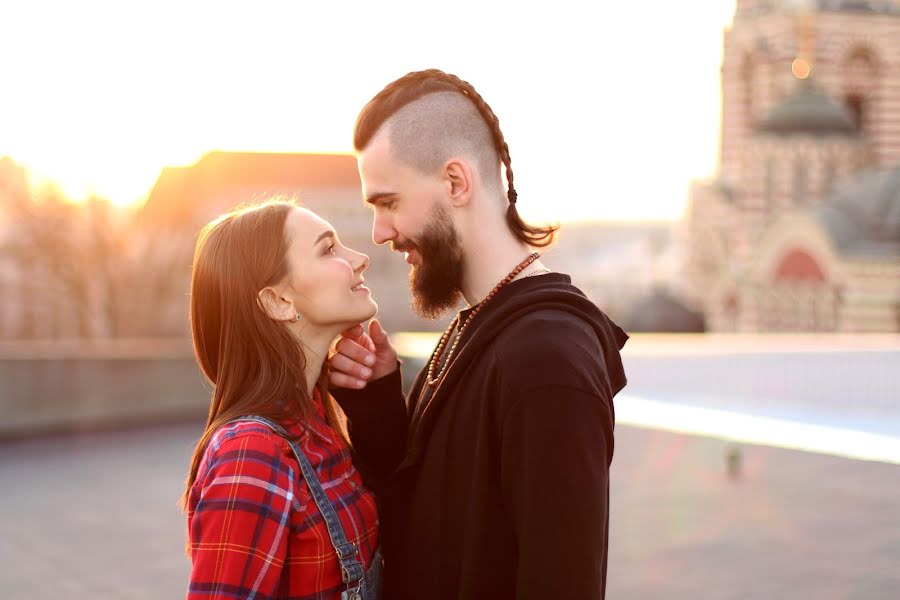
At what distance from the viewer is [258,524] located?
221 cm

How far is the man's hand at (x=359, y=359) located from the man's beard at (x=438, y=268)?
156 mm

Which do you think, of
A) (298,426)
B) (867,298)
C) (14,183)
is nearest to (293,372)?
(298,426)

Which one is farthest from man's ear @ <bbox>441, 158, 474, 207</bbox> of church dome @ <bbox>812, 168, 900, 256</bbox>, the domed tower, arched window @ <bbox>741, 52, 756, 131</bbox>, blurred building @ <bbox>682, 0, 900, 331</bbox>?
arched window @ <bbox>741, 52, 756, 131</bbox>

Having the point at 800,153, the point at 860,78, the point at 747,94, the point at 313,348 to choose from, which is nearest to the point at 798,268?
the point at 800,153

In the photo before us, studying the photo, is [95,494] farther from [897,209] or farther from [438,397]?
[897,209]

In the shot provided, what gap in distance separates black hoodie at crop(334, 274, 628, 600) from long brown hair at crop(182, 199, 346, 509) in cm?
36

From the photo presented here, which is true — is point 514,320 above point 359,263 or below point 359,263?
below

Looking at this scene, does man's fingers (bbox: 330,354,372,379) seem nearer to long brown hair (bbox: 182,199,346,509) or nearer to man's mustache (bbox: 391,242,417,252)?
long brown hair (bbox: 182,199,346,509)

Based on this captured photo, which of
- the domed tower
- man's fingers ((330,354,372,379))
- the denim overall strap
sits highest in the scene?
the domed tower

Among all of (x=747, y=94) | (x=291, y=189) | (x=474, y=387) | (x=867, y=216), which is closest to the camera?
(x=474, y=387)

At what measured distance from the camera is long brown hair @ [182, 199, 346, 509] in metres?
2.48

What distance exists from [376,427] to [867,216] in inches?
Answer: 1923

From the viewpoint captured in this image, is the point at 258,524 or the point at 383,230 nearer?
the point at 258,524

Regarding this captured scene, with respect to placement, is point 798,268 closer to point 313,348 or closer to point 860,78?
point 860,78
